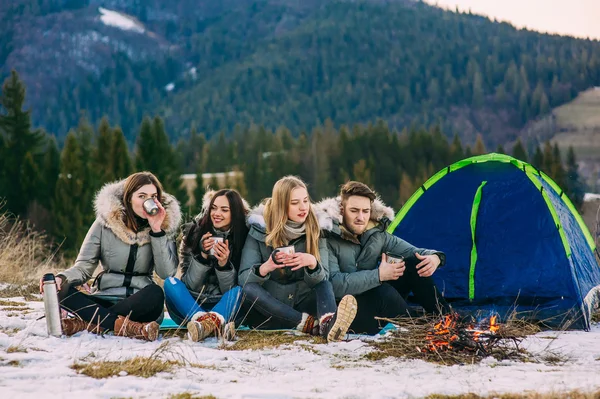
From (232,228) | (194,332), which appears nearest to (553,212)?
(232,228)

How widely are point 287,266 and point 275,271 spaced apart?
219mm

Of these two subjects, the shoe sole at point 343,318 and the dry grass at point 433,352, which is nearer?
the dry grass at point 433,352

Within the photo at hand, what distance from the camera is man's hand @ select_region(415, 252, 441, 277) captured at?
18.6ft

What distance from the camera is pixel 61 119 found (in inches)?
6678

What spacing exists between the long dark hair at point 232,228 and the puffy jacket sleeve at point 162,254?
0.24 meters

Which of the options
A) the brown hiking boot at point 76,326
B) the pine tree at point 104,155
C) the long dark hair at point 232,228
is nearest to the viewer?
the brown hiking boot at point 76,326

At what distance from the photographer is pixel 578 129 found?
115 metres

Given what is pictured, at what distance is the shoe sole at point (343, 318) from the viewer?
4891mm

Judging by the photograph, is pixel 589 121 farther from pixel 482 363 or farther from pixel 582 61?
pixel 482 363

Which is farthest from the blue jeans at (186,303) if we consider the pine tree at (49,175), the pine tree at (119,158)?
the pine tree at (119,158)

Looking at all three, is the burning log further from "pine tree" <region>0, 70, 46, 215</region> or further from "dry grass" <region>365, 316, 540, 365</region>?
"pine tree" <region>0, 70, 46, 215</region>

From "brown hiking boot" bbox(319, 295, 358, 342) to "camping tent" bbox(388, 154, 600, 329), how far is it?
1.87 meters

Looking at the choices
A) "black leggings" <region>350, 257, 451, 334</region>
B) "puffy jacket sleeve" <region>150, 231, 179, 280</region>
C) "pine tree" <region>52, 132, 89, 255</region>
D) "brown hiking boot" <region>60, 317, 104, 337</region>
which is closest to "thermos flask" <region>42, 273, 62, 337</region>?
"brown hiking boot" <region>60, 317, 104, 337</region>

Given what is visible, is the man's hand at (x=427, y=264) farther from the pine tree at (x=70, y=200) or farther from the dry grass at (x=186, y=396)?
the pine tree at (x=70, y=200)
